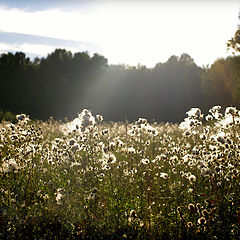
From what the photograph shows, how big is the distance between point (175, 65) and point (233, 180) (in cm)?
3697

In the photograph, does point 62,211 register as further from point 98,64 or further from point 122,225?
point 98,64

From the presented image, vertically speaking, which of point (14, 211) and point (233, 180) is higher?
point (233, 180)

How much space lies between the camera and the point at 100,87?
1585 inches

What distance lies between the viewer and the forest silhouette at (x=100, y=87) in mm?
37000

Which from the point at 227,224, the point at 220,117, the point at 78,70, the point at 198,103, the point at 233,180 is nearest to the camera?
the point at 227,224

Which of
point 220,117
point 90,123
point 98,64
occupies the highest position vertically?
point 98,64

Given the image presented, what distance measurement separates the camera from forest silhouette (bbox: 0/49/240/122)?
3700 cm

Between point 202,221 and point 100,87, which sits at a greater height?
point 100,87

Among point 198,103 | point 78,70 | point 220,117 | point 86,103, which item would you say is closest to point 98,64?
point 78,70

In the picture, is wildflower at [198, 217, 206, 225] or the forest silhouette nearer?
wildflower at [198, 217, 206, 225]

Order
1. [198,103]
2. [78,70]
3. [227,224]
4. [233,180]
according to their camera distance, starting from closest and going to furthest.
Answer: [227,224]
[233,180]
[198,103]
[78,70]

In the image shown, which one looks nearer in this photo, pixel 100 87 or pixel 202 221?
pixel 202 221

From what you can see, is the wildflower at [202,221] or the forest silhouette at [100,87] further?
the forest silhouette at [100,87]

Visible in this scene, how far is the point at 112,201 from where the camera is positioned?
548 cm
